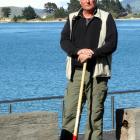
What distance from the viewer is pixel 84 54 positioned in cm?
781

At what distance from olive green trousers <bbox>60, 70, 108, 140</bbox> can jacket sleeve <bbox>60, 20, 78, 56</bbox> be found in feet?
0.92

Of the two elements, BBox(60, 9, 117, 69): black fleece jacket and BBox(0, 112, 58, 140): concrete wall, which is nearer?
BBox(0, 112, 58, 140): concrete wall

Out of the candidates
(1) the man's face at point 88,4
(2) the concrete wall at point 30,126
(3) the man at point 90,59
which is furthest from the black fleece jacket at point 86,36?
(2) the concrete wall at point 30,126

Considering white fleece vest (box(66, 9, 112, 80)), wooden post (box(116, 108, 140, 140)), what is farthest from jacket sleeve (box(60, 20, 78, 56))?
wooden post (box(116, 108, 140, 140))

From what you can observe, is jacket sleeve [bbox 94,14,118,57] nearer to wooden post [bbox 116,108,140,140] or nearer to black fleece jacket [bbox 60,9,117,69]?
black fleece jacket [bbox 60,9,117,69]

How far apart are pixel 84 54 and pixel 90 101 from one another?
614mm

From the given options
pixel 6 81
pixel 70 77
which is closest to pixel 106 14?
pixel 70 77

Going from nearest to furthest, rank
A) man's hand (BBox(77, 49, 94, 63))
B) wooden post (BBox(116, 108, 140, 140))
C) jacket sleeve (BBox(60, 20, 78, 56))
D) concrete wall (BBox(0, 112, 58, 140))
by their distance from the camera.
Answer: concrete wall (BBox(0, 112, 58, 140))
man's hand (BBox(77, 49, 94, 63))
jacket sleeve (BBox(60, 20, 78, 56))
wooden post (BBox(116, 108, 140, 140))

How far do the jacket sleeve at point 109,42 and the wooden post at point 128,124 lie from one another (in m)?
0.81

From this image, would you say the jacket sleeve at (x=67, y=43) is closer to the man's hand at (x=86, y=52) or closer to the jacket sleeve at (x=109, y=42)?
the man's hand at (x=86, y=52)

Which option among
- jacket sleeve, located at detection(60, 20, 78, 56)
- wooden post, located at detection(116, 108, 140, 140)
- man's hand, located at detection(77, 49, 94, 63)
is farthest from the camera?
wooden post, located at detection(116, 108, 140, 140)

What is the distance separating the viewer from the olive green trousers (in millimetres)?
8023

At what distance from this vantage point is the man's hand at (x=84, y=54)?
307 inches

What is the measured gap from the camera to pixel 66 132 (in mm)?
8180
